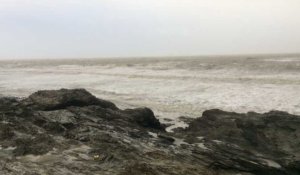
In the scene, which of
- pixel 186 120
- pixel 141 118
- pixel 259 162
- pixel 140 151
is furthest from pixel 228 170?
pixel 186 120

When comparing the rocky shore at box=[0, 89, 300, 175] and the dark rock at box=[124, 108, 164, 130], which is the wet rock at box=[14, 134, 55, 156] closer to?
the rocky shore at box=[0, 89, 300, 175]

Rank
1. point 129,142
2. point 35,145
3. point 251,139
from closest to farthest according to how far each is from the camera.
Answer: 1. point 35,145
2. point 129,142
3. point 251,139

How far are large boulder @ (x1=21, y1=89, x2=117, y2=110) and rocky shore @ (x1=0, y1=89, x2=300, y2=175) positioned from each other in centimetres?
3

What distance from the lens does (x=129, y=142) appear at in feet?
30.1

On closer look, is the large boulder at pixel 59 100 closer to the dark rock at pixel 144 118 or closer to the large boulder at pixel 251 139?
the dark rock at pixel 144 118

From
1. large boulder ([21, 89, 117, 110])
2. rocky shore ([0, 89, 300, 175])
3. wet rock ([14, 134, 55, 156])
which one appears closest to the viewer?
rocky shore ([0, 89, 300, 175])

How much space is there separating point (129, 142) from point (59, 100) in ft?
13.6

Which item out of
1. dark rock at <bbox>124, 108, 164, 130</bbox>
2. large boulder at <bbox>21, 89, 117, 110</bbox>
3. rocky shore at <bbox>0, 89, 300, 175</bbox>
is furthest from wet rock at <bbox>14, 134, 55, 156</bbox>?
dark rock at <bbox>124, 108, 164, 130</bbox>

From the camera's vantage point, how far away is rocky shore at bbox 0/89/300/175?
304 inches

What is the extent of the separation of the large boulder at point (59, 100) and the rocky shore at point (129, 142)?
0.10ft

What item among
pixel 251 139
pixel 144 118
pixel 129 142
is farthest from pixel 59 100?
pixel 251 139

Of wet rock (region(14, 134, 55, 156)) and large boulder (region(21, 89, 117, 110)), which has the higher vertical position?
large boulder (region(21, 89, 117, 110))

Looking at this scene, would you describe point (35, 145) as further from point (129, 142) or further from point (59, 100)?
point (59, 100)

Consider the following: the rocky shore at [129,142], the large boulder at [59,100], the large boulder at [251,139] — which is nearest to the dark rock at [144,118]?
the rocky shore at [129,142]
